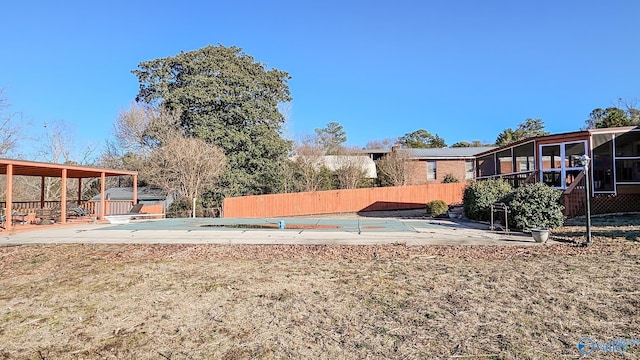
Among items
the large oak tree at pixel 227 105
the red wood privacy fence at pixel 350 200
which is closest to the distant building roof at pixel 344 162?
the large oak tree at pixel 227 105

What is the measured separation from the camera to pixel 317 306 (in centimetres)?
407

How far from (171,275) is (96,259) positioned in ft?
8.35

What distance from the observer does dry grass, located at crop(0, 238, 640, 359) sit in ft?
10.00

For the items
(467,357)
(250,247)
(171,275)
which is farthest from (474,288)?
(250,247)

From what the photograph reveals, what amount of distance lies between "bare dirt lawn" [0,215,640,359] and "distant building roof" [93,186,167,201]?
17.7m

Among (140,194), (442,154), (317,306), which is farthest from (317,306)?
(442,154)

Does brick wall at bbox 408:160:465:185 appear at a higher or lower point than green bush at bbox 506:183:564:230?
higher

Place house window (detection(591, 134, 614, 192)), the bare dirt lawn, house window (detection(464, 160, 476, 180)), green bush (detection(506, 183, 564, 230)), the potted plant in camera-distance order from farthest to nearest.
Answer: house window (detection(464, 160, 476, 180)), house window (detection(591, 134, 614, 192)), green bush (detection(506, 183, 564, 230)), the potted plant, the bare dirt lawn

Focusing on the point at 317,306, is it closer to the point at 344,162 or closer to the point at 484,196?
the point at 484,196

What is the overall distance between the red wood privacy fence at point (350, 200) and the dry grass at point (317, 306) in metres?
16.5

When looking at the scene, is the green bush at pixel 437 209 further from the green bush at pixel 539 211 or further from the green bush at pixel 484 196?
the green bush at pixel 539 211

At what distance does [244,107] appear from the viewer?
25797 mm

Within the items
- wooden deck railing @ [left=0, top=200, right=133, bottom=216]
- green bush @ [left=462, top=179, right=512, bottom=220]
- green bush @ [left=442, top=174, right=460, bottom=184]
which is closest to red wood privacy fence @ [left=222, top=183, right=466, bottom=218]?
green bush @ [left=442, top=174, right=460, bottom=184]

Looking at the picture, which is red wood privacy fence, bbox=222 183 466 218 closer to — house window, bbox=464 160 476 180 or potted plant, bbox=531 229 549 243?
house window, bbox=464 160 476 180
